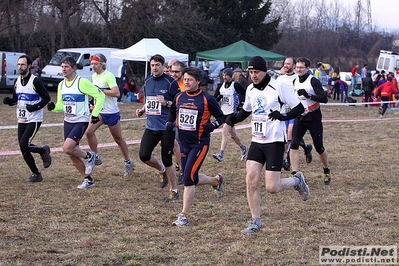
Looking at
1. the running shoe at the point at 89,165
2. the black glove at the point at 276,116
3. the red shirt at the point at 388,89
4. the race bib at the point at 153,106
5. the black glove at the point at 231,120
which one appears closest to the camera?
the black glove at the point at 276,116

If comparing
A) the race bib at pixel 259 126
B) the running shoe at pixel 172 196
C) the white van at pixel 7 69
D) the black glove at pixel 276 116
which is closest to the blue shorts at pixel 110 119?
the running shoe at pixel 172 196

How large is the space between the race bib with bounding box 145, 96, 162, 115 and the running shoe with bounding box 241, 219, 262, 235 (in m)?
2.47

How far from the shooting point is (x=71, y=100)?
868 cm

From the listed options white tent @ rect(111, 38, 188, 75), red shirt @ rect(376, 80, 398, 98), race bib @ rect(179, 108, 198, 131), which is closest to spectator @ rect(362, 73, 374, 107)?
red shirt @ rect(376, 80, 398, 98)

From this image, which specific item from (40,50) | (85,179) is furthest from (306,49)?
(85,179)

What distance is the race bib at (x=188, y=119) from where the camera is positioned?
7.16 m

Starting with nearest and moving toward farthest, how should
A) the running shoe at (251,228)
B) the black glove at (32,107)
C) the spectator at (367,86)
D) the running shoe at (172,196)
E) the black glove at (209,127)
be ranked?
the running shoe at (251,228)
the black glove at (209,127)
the running shoe at (172,196)
the black glove at (32,107)
the spectator at (367,86)

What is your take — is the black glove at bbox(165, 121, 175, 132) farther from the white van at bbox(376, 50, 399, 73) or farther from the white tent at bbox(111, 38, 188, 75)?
the white van at bbox(376, 50, 399, 73)

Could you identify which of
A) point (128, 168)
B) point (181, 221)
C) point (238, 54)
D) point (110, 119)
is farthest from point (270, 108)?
point (238, 54)

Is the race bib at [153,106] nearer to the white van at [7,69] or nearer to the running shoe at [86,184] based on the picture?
the running shoe at [86,184]

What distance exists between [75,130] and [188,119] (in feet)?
7.26

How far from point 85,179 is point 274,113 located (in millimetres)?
3828

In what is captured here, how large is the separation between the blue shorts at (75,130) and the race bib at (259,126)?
3.12 metres

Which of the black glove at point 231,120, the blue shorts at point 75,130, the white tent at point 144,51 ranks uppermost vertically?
the white tent at point 144,51
